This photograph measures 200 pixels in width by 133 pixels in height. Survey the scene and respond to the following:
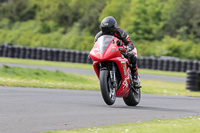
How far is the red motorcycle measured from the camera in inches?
346

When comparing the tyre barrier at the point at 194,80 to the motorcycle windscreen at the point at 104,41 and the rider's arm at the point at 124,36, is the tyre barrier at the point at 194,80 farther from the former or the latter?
the motorcycle windscreen at the point at 104,41

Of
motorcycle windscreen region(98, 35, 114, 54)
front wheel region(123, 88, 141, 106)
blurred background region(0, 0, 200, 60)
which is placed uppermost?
motorcycle windscreen region(98, 35, 114, 54)

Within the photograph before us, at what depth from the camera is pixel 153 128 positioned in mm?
6371

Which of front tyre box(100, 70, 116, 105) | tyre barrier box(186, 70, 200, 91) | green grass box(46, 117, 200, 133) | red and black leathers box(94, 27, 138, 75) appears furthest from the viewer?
tyre barrier box(186, 70, 200, 91)

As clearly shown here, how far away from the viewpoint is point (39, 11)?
3465 inches

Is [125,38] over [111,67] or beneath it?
over

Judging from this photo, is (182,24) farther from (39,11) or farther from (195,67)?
(195,67)

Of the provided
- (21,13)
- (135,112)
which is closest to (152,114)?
(135,112)

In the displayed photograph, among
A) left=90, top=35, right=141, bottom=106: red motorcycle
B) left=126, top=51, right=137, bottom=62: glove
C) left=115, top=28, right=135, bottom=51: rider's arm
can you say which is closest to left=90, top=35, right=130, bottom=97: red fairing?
left=90, top=35, right=141, bottom=106: red motorcycle

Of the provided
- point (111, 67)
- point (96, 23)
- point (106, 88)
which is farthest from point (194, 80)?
point (96, 23)

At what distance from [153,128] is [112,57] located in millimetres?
2758

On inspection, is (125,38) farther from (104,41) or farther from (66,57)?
(66,57)

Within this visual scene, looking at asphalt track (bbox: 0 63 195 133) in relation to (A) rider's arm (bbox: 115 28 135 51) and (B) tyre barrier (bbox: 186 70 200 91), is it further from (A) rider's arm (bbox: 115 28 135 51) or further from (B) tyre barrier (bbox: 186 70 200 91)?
(B) tyre barrier (bbox: 186 70 200 91)

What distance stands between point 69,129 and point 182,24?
6672 centimetres
